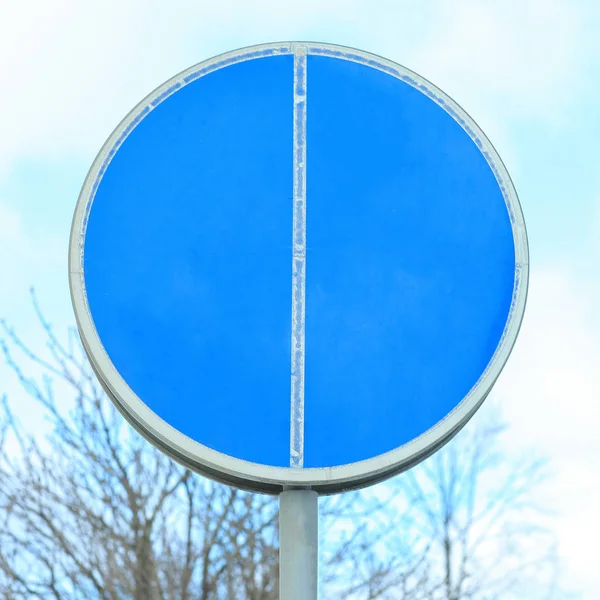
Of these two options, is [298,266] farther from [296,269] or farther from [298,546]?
[298,546]

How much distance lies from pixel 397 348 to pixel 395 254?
19cm

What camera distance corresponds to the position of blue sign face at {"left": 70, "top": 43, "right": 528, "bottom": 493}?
6.82ft

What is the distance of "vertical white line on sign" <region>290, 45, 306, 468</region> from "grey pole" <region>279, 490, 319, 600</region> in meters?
0.10

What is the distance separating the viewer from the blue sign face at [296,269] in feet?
6.82

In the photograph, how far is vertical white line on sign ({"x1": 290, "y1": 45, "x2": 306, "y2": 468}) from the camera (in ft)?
6.83

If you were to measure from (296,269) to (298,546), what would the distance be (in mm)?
548

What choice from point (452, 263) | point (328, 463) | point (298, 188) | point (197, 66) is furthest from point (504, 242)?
point (197, 66)

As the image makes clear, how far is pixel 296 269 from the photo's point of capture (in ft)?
7.03

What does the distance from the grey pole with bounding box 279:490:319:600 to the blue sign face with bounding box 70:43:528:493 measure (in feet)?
0.22

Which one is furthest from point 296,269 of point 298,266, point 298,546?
point 298,546

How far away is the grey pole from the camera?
209 centimetres

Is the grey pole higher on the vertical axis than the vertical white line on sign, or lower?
lower

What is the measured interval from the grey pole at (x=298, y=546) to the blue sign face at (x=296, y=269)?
7 centimetres

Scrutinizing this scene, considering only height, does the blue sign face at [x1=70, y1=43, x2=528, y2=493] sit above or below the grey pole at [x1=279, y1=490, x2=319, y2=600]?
above
